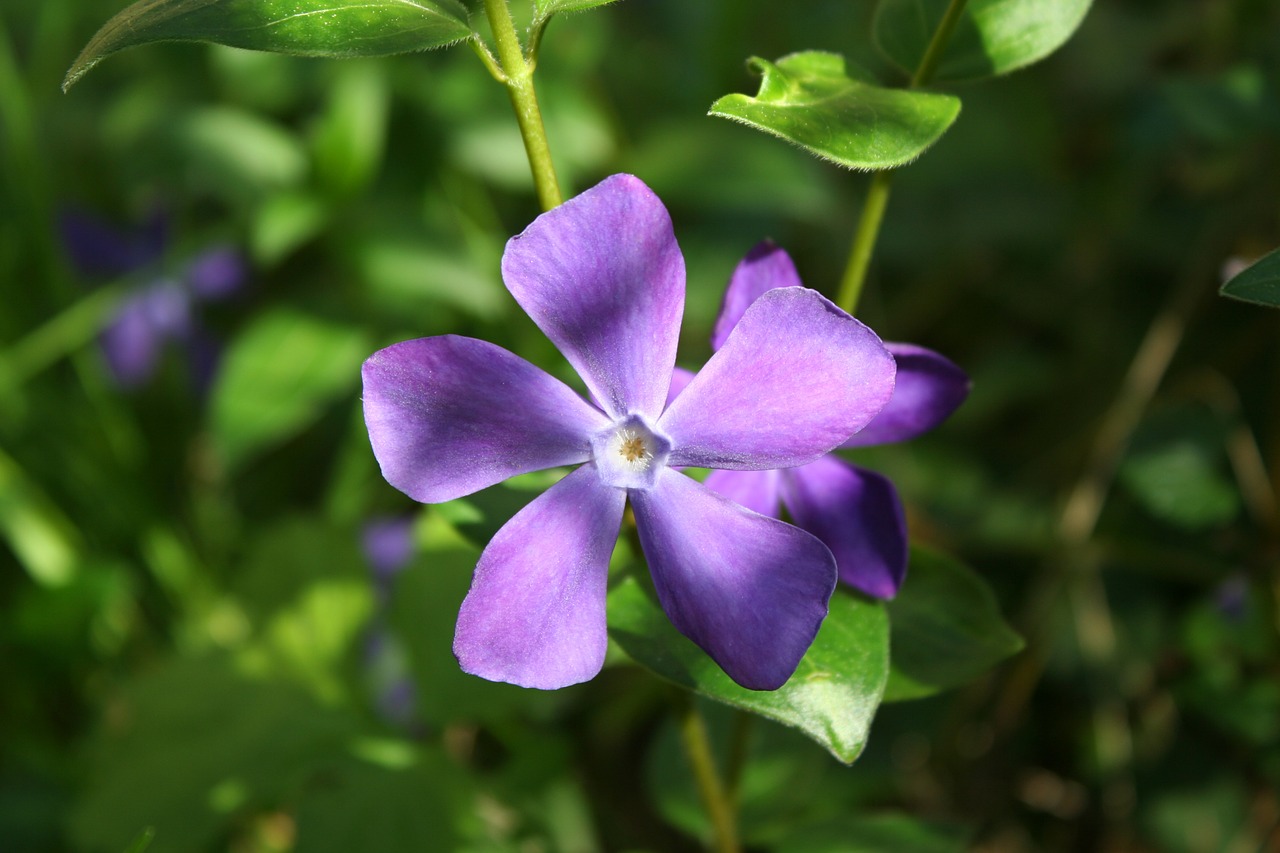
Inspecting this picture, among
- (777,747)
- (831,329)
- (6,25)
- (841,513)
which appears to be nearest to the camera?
(831,329)

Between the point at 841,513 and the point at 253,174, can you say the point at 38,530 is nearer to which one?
the point at 253,174

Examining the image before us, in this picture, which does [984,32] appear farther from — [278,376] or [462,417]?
[278,376]

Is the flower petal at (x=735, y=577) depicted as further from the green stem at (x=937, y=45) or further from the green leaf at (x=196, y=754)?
the green leaf at (x=196, y=754)

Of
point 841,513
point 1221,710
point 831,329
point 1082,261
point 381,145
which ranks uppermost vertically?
point 831,329

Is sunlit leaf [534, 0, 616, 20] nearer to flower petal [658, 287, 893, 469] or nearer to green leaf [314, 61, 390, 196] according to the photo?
flower petal [658, 287, 893, 469]

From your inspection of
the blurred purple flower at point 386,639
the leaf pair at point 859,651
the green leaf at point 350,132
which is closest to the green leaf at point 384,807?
the blurred purple flower at point 386,639

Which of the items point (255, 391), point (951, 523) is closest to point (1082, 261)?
point (951, 523)
